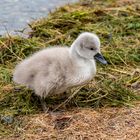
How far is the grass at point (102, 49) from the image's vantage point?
14.4 feet

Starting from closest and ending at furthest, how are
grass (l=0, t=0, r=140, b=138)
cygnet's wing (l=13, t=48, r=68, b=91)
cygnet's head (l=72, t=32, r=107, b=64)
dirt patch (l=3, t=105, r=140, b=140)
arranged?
dirt patch (l=3, t=105, r=140, b=140)
cygnet's wing (l=13, t=48, r=68, b=91)
cygnet's head (l=72, t=32, r=107, b=64)
grass (l=0, t=0, r=140, b=138)

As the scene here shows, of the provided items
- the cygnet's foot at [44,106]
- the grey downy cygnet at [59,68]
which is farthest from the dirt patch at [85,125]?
the grey downy cygnet at [59,68]

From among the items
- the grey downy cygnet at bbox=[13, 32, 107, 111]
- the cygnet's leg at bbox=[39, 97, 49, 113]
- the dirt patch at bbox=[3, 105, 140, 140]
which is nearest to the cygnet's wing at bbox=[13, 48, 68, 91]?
the grey downy cygnet at bbox=[13, 32, 107, 111]

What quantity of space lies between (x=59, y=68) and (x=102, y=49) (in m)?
1.13

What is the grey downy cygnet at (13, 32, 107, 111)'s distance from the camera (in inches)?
164

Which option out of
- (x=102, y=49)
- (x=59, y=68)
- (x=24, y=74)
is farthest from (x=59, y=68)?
(x=102, y=49)

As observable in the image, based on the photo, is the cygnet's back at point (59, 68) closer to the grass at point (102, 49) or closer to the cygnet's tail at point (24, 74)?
the cygnet's tail at point (24, 74)

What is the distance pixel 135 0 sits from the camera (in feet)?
22.1

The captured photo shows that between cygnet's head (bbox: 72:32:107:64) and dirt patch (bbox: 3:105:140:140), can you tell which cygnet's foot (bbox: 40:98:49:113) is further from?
cygnet's head (bbox: 72:32:107:64)

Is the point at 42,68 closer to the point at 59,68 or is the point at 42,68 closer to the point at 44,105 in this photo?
the point at 59,68

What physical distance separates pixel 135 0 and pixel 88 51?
8.44 feet

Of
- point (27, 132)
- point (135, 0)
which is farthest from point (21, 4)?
point (27, 132)

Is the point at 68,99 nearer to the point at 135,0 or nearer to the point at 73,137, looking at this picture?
the point at 73,137

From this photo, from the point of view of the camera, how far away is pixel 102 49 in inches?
207
